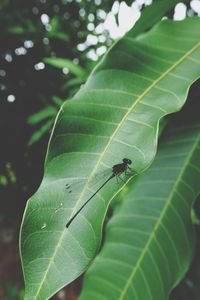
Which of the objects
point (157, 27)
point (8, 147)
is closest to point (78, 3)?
point (8, 147)

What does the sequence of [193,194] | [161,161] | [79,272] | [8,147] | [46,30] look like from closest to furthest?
[79,272], [193,194], [161,161], [8,147], [46,30]

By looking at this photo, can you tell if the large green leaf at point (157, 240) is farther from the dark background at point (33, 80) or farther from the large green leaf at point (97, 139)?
the dark background at point (33, 80)

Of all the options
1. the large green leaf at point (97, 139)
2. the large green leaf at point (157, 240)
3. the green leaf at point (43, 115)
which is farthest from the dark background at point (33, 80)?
the large green leaf at point (97, 139)

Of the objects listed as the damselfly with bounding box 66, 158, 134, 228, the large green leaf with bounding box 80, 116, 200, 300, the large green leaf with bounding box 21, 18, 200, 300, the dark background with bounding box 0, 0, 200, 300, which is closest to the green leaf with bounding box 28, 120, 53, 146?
the dark background with bounding box 0, 0, 200, 300

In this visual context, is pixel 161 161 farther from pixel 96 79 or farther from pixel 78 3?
pixel 78 3

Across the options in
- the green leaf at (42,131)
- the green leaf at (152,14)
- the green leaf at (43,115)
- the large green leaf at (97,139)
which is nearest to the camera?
the large green leaf at (97,139)
